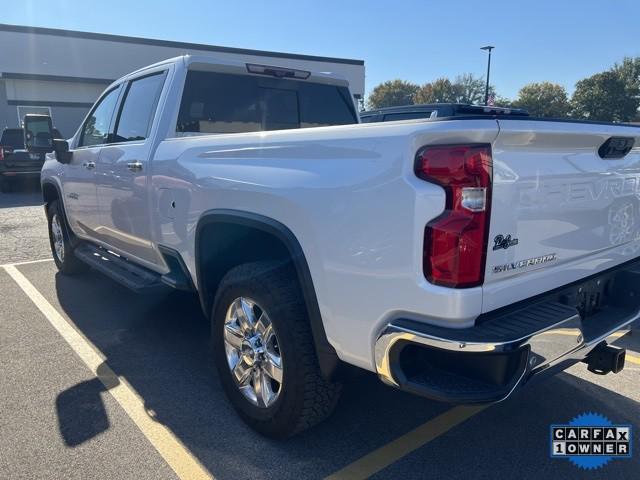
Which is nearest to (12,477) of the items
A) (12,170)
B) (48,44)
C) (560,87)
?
(12,170)

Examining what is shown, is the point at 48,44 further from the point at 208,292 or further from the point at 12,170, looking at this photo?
the point at 208,292

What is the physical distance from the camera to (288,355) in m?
2.49

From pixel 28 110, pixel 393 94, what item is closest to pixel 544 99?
pixel 393 94

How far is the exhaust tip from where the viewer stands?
8.43 feet

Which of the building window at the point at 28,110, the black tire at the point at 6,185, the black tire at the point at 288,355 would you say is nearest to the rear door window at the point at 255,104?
the black tire at the point at 288,355

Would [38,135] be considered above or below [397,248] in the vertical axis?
above

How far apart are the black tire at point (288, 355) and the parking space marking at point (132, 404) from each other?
411 mm

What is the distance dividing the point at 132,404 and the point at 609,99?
2212 inches

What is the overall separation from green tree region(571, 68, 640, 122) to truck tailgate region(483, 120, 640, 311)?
52.8 meters

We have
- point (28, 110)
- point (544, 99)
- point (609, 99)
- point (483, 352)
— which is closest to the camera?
point (483, 352)

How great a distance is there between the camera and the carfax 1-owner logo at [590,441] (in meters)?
2.70

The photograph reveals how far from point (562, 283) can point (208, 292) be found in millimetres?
2037

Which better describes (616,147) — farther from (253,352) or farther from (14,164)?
(14,164)

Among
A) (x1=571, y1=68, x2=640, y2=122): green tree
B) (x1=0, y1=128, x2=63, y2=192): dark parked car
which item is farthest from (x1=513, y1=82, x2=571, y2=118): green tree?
(x1=0, y1=128, x2=63, y2=192): dark parked car
